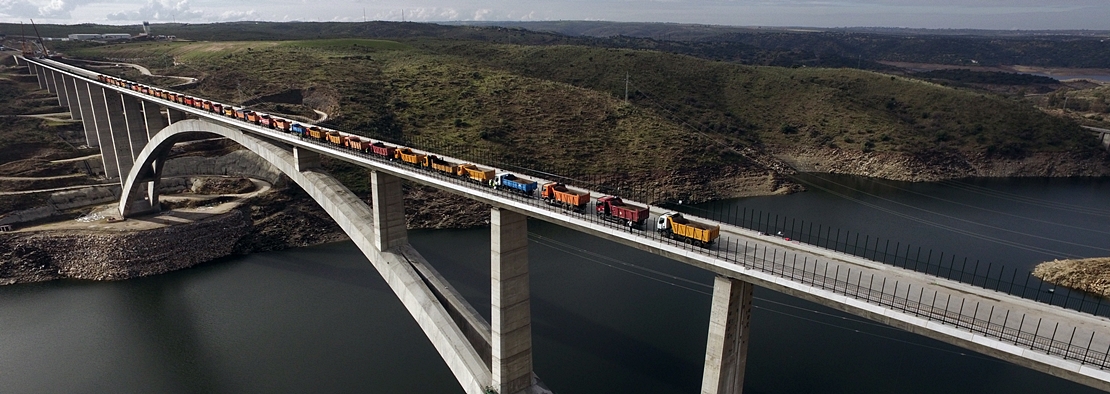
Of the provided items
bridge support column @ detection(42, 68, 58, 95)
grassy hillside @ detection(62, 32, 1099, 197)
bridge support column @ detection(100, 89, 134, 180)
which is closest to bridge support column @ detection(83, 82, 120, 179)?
bridge support column @ detection(100, 89, 134, 180)

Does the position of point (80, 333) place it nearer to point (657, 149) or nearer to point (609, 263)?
point (609, 263)

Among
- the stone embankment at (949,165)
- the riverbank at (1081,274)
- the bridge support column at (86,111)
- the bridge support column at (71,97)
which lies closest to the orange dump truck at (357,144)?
the bridge support column at (86,111)

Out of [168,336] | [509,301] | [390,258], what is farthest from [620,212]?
[168,336]

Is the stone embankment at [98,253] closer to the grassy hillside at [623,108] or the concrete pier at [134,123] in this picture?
the concrete pier at [134,123]

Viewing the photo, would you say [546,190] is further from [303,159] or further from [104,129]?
[104,129]

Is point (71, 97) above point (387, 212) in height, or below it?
above

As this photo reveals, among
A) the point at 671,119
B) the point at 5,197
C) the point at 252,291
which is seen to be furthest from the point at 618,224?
the point at 671,119

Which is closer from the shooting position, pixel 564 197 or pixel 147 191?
pixel 564 197
